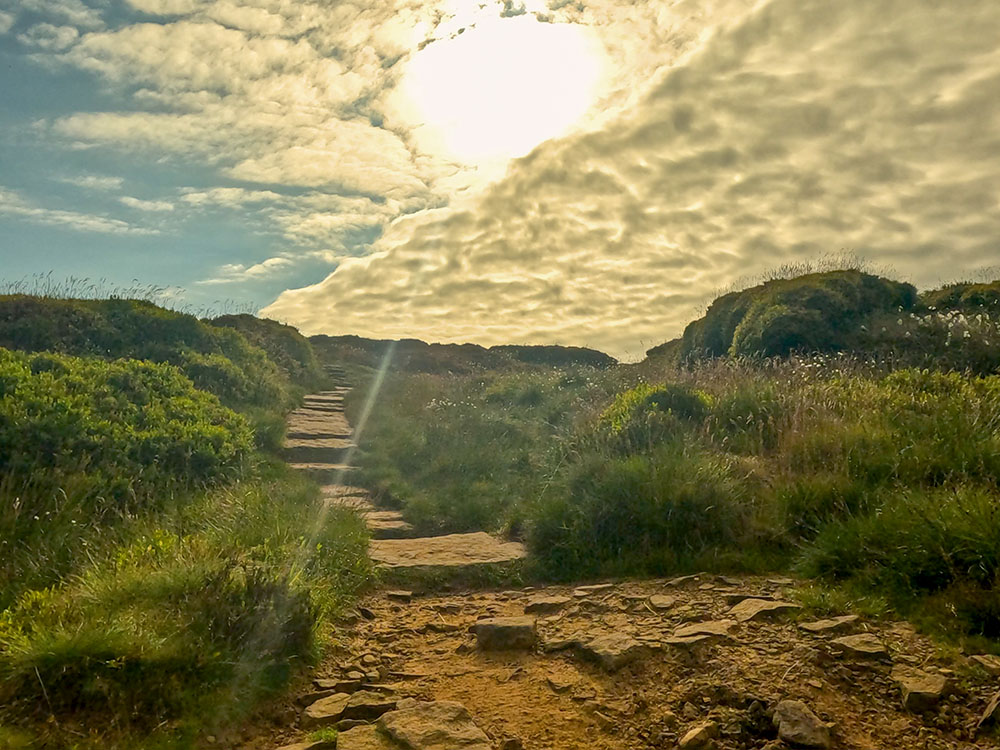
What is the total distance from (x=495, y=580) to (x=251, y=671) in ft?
9.19

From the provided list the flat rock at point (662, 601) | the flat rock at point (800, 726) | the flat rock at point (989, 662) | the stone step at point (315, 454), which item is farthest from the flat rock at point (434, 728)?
the stone step at point (315, 454)

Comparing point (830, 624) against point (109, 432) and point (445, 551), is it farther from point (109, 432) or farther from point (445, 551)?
point (109, 432)

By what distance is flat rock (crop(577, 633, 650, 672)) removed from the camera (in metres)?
4.11

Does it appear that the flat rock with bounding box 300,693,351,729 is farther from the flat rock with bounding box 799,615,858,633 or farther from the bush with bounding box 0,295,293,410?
the bush with bounding box 0,295,293,410

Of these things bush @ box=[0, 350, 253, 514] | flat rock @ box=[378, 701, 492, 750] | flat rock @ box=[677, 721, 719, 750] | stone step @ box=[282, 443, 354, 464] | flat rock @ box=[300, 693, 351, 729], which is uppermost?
bush @ box=[0, 350, 253, 514]

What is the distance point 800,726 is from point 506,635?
1.99 m

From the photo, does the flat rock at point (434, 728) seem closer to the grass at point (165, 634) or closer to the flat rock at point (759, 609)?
the grass at point (165, 634)

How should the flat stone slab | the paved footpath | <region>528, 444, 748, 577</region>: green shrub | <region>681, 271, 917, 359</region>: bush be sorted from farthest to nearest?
<region>681, 271, 917, 359</region>: bush, the paved footpath, the flat stone slab, <region>528, 444, 748, 577</region>: green shrub

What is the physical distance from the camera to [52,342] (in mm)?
13969

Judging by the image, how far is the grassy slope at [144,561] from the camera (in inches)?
140

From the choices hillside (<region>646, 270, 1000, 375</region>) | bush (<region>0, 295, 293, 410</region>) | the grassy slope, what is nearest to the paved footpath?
the grassy slope

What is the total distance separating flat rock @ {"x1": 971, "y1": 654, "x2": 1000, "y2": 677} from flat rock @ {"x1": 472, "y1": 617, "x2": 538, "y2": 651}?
251cm

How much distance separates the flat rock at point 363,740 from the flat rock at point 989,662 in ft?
9.92

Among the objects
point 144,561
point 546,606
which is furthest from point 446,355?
point 144,561
